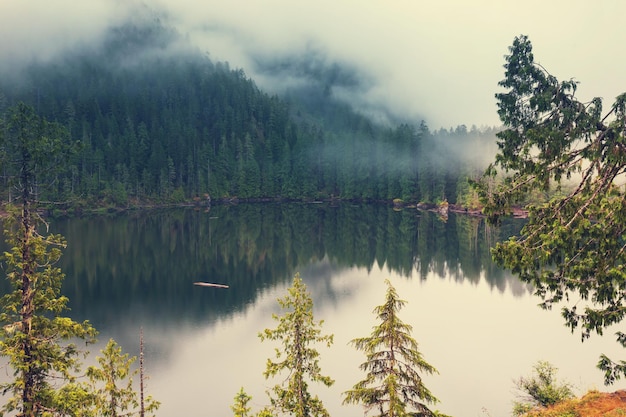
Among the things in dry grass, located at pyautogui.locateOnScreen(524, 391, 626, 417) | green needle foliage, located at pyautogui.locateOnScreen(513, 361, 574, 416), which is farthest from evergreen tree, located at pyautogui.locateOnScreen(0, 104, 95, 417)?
green needle foliage, located at pyautogui.locateOnScreen(513, 361, 574, 416)

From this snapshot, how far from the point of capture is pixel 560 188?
13797 mm

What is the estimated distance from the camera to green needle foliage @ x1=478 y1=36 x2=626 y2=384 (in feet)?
46.3

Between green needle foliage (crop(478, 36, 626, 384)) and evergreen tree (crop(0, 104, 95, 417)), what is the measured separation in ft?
51.1

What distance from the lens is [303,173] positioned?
618ft

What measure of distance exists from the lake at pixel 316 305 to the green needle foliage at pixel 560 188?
19.2 metres

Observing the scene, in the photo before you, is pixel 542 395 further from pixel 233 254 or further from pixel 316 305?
pixel 233 254

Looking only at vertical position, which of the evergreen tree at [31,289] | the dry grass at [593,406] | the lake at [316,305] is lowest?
the lake at [316,305]

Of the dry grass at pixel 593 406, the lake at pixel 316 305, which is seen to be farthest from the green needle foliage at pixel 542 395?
the lake at pixel 316 305

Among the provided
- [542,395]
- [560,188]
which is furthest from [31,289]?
[542,395]

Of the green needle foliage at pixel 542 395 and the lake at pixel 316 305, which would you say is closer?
the green needle foliage at pixel 542 395

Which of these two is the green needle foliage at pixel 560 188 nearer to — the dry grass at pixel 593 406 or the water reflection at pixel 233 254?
the dry grass at pixel 593 406

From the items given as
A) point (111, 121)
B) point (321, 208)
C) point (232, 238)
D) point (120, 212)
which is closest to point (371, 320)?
point (232, 238)

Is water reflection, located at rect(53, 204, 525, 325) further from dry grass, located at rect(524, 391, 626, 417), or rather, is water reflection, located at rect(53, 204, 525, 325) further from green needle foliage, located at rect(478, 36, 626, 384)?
green needle foliage, located at rect(478, 36, 626, 384)

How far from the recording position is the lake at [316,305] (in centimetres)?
3478
